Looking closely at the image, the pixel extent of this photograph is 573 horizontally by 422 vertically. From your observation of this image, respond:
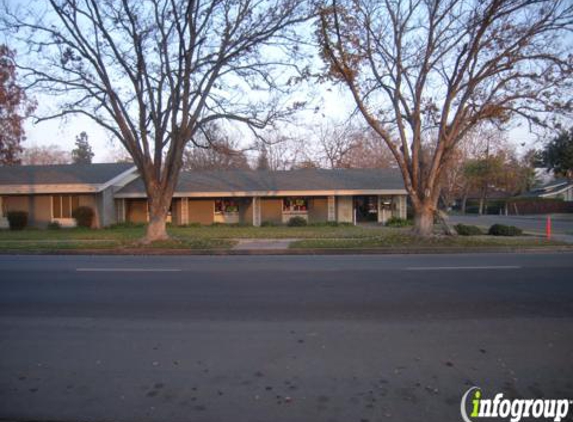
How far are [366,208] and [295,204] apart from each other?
5804 mm

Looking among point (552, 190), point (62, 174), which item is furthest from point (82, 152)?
point (552, 190)

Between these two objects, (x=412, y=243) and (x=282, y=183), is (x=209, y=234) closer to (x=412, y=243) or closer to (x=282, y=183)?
(x=282, y=183)

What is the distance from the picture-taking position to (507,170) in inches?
2141

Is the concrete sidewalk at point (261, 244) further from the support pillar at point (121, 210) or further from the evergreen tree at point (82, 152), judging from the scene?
the evergreen tree at point (82, 152)

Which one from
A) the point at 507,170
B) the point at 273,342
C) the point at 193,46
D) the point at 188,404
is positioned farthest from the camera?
the point at 507,170

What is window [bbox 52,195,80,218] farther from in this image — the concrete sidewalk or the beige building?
the concrete sidewalk

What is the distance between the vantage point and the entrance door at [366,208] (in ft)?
101

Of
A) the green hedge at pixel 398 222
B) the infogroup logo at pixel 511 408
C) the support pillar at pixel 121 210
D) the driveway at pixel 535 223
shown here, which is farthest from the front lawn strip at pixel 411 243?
the support pillar at pixel 121 210

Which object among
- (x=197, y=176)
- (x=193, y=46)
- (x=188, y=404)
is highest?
(x=193, y=46)

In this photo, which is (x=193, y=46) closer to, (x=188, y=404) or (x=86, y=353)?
(x=86, y=353)

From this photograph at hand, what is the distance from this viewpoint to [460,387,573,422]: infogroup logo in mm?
3463

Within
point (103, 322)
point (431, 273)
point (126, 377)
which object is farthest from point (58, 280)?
point (431, 273)

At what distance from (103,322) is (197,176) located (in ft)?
87.1

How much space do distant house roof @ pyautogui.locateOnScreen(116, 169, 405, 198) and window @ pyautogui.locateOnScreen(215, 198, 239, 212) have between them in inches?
47.4
